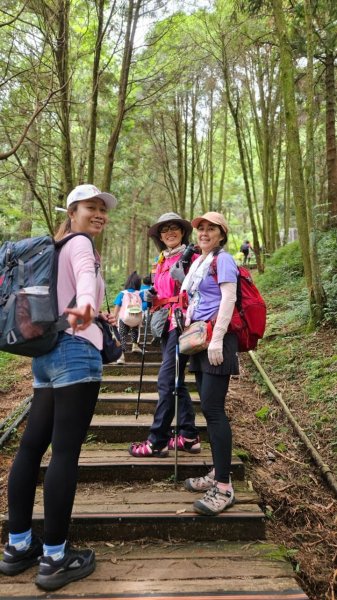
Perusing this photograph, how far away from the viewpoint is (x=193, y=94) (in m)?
14.8

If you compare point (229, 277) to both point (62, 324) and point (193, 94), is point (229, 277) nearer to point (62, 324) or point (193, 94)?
point (62, 324)

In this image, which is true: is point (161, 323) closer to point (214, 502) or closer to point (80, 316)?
point (214, 502)

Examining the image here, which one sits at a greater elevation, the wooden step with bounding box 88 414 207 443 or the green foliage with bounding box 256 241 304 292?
the green foliage with bounding box 256 241 304 292

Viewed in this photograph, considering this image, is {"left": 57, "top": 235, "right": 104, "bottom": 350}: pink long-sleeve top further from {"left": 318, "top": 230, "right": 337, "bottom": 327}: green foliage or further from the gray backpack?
{"left": 318, "top": 230, "right": 337, "bottom": 327}: green foliage

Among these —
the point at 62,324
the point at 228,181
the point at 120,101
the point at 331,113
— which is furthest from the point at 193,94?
the point at 62,324

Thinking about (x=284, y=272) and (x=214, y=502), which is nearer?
(x=214, y=502)

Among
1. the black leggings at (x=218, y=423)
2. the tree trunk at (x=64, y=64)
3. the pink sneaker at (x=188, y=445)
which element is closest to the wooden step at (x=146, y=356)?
the pink sneaker at (x=188, y=445)

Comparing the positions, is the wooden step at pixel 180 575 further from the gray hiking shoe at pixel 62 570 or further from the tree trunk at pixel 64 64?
the tree trunk at pixel 64 64

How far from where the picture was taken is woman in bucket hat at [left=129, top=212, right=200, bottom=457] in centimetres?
352

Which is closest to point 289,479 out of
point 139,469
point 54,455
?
point 139,469

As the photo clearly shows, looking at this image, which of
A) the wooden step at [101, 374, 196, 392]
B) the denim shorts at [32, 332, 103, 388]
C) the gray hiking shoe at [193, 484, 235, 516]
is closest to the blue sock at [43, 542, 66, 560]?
the denim shorts at [32, 332, 103, 388]

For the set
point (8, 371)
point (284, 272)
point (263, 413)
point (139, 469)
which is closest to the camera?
point (139, 469)

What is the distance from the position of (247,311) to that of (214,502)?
1.32 meters

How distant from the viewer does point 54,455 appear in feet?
7.11
